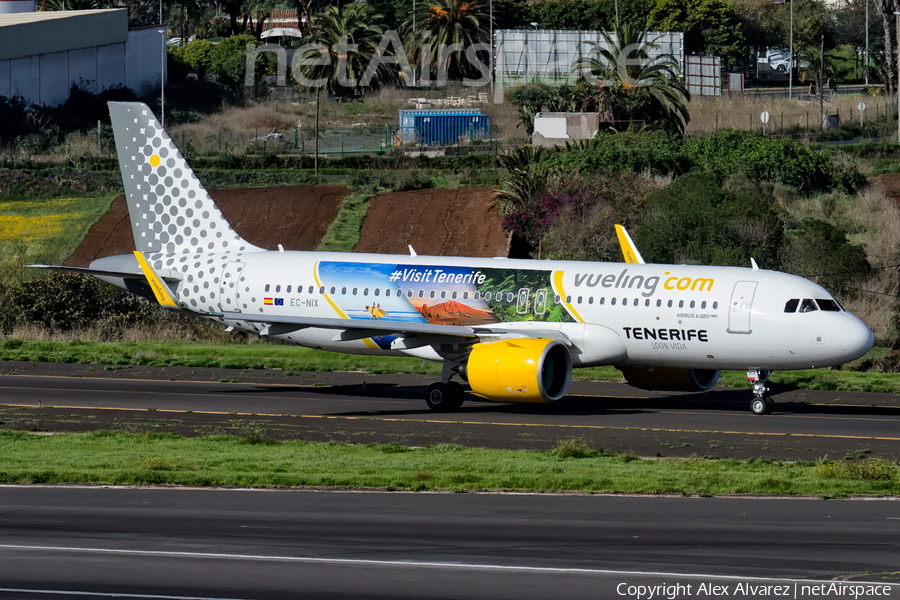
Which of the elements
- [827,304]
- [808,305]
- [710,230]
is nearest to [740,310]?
[808,305]

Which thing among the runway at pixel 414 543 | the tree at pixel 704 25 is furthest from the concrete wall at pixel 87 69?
the runway at pixel 414 543

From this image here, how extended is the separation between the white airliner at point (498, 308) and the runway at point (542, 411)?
0.95m

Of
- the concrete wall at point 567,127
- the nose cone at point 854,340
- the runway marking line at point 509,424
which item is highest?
the concrete wall at point 567,127

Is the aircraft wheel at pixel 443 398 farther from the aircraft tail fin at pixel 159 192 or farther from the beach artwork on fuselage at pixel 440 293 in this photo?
the aircraft tail fin at pixel 159 192

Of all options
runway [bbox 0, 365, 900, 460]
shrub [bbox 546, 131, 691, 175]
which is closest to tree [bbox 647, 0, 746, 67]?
shrub [bbox 546, 131, 691, 175]

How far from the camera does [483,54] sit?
422 ft

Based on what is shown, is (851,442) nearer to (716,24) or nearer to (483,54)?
(483,54)

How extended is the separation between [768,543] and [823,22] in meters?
153

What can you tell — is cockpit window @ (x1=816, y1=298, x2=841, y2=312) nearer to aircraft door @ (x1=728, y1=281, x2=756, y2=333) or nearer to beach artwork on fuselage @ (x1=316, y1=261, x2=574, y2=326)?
aircraft door @ (x1=728, y1=281, x2=756, y2=333)

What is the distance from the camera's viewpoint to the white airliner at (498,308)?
30641 mm

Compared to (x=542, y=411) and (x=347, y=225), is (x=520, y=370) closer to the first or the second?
(x=542, y=411)

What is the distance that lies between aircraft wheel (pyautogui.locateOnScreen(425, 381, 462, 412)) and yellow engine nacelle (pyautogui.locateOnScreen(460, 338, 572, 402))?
4.17 ft

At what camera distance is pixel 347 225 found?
65125 mm

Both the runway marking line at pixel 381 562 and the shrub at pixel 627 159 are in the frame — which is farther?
the shrub at pixel 627 159
